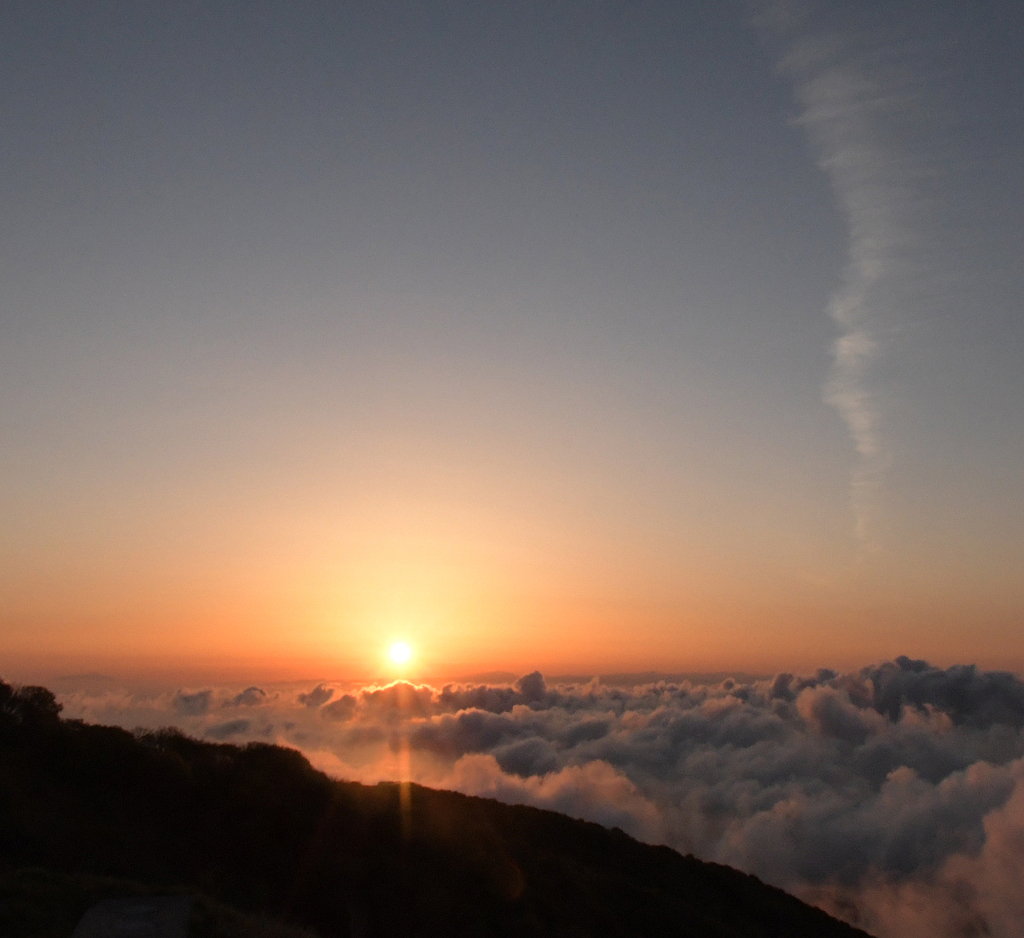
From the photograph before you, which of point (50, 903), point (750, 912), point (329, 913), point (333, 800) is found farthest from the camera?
point (750, 912)

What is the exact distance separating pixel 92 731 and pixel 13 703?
353 centimetres

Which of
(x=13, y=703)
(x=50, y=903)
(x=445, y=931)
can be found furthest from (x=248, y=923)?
(x=13, y=703)

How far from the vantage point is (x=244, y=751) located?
35.6m

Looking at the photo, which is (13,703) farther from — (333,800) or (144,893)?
(144,893)

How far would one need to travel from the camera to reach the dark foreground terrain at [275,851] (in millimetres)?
21062

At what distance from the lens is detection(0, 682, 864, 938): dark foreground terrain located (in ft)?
69.1

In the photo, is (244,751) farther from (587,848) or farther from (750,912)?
(750,912)

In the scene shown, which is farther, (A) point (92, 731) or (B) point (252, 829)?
(A) point (92, 731)

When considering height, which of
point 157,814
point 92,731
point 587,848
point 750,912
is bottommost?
point 750,912

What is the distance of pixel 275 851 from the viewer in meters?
27.3

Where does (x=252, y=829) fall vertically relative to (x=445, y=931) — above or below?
above

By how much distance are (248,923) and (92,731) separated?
19929 mm

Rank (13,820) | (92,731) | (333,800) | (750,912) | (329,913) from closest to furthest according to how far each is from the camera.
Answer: (13,820) → (329,913) → (92,731) → (333,800) → (750,912)

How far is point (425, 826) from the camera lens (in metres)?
34.2
